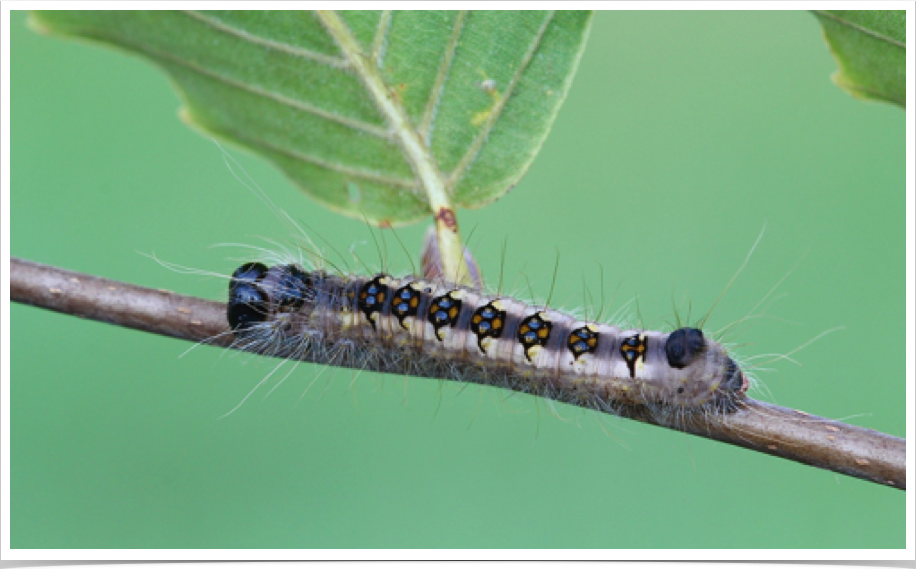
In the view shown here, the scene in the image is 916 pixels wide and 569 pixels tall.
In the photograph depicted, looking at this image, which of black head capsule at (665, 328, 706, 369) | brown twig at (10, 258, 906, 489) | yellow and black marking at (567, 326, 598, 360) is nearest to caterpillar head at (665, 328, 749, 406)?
black head capsule at (665, 328, 706, 369)

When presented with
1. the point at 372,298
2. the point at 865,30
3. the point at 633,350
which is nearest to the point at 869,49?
the point at 865,30

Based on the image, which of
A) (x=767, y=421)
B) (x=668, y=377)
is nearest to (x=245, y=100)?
(x=668, y=377)

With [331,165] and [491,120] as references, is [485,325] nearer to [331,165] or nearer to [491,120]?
[491,120]

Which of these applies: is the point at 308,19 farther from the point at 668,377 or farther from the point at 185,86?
the point at 668,377

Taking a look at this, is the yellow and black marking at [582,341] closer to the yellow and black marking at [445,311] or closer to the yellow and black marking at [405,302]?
the yellow and black marking at [445,311]

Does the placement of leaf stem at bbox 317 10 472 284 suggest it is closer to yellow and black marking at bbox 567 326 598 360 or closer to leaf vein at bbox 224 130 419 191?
leaf vein at bbox 224 130 419 191

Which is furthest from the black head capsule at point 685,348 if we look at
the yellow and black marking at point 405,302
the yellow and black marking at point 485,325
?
the yellow and black marking at point 405,302

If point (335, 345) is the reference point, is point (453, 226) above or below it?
above
